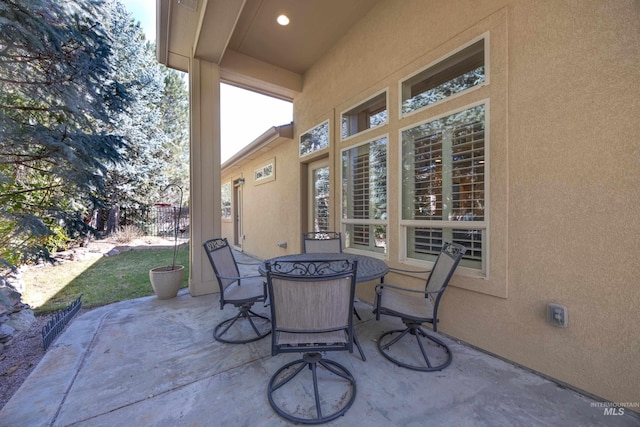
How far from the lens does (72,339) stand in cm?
269

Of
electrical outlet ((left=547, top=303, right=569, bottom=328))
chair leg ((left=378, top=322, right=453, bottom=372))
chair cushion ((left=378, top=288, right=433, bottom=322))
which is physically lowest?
chair leg ((left=378, top=322, right=453, bottom=372))

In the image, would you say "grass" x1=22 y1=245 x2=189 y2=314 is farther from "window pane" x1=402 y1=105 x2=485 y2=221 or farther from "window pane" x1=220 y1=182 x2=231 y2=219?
"window pane" x1=402 y1=105 x2=485 y2=221

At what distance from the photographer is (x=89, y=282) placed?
480 cm

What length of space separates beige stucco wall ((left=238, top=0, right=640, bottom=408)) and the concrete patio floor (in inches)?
12.3

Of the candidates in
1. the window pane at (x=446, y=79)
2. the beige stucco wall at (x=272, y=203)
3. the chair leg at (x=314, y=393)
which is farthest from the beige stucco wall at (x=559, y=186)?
the beige stucco wall at (x=272, y=203)

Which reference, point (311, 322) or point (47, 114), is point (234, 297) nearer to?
point (311, 322)

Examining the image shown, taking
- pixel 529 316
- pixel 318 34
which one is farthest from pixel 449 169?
pixel 318 34

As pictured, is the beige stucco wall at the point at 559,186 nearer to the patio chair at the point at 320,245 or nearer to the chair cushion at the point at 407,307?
the chair cushion at the point at 407,307

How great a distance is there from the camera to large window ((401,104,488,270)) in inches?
97.8

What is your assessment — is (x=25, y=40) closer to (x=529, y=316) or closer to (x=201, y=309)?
(x=201, y=309)

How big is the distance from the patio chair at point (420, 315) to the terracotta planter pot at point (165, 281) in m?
3.20

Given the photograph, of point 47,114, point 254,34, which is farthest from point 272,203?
point 47,114

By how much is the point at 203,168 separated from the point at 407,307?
3.68 meters

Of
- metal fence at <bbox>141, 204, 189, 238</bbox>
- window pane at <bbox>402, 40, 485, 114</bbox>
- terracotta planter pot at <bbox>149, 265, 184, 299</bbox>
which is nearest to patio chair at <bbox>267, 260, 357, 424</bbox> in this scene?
window pane at <bbox>402, 40, 485, 114</bbox>
